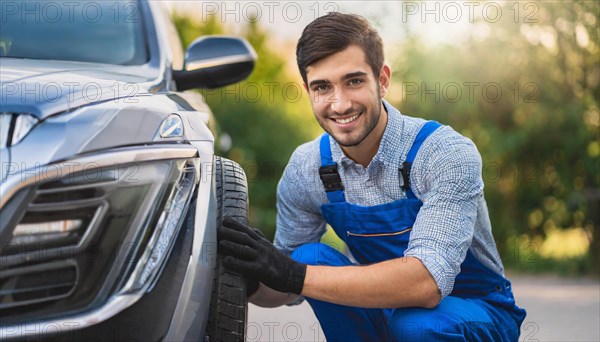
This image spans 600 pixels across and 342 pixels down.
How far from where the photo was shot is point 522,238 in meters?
8.53

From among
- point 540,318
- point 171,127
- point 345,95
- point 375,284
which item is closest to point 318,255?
point 375,284

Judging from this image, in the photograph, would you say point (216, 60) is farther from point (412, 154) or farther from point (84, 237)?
point (84, 237)

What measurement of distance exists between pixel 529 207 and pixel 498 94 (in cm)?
123

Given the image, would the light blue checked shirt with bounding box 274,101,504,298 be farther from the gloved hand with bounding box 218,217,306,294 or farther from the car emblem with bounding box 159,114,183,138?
the car emblem with bounding box 159,114,183,138

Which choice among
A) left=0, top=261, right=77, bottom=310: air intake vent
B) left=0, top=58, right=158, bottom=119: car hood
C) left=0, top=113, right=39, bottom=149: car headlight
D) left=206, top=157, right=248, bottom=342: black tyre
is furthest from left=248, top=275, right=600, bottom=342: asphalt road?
left=0, top=113, right=39, bottom=149: car headlight

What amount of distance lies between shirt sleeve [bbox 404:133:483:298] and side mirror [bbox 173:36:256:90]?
79 centimetres

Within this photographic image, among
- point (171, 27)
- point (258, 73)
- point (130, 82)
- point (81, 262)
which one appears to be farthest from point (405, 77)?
point (258, 73)

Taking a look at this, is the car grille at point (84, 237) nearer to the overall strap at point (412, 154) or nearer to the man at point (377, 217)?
the man at point (377, 217)

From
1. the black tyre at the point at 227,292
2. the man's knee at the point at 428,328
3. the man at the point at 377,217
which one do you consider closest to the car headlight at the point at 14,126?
the black tyre at the point at 227,292

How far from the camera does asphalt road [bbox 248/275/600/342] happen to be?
4387 mm

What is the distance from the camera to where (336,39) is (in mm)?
2859

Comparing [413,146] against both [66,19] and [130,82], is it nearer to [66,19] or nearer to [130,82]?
[130,82]

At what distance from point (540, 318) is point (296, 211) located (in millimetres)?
2567

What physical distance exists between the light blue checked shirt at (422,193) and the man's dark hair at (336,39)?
0.25 metres
